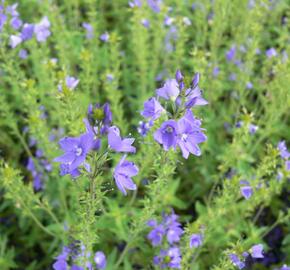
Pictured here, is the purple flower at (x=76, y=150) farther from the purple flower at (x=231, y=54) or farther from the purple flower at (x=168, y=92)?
the purple flower at (x=231, y=54)

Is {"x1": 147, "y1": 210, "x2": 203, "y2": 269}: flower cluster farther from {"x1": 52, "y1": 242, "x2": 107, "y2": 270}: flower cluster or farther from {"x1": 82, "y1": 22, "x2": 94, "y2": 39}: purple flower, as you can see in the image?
{"x1": 82, "y1": 22, "x2": 94, "y2": 39}: purple flower

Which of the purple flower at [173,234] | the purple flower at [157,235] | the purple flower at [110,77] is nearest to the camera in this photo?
the purple flower at [173,234]

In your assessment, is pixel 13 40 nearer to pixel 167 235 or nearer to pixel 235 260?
pixel 167 235

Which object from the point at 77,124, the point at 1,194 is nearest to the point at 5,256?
the point at 1,194

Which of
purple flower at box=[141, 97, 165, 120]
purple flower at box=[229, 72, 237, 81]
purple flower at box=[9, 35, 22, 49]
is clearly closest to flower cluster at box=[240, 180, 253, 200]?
purple flower at box=[141, 97, 165, 120]

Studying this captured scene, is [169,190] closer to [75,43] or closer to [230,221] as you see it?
[230,221]

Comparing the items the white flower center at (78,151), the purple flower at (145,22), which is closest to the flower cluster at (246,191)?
the white flower center at (78,151)
